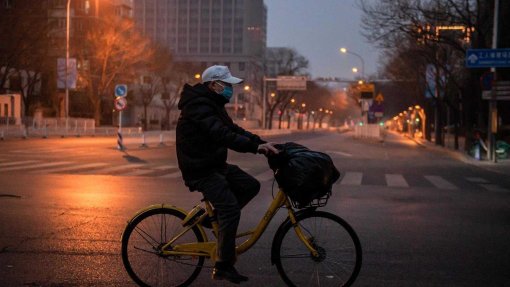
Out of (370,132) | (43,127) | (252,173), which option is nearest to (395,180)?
(252,173)

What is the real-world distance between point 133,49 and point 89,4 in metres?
19.2

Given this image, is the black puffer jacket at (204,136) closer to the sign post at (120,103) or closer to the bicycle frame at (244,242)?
the bicycle frame at (244,242)

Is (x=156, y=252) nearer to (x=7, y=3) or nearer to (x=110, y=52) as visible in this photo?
(x=7, y=3)

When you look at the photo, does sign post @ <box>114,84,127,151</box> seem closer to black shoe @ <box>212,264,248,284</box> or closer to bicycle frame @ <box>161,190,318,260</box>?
bicycle frame @ <box>161,190,318,260</box>

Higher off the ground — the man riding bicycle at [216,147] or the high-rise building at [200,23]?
the high-rise building at [200,23]

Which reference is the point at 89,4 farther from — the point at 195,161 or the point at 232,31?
the point at 232,31

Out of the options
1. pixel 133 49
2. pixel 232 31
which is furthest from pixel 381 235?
pixel 232 31

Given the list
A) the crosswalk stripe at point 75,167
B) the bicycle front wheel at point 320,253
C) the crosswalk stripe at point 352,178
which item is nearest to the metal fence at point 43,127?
the crosswalk stripe at point 75,167

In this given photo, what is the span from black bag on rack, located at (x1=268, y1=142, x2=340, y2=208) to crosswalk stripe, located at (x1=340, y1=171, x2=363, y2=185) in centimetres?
1177

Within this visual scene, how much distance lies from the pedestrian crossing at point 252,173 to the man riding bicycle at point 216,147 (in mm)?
11300

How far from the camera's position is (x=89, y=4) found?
234ft

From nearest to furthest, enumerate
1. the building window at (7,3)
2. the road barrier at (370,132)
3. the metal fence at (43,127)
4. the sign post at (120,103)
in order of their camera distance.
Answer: the sign post at (120,103) → the building window at (7,3) → the metal fence at (43,127) → the road barrier at (370,132)

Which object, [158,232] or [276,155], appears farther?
[158,232]

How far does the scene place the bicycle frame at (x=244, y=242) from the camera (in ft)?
17.0
